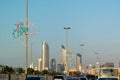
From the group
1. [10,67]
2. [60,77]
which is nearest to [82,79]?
[60,77]

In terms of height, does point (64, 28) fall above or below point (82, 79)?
above

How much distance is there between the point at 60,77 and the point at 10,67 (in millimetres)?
31935

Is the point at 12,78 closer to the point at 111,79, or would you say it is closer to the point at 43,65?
the point at 111,79

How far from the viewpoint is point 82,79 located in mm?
47594

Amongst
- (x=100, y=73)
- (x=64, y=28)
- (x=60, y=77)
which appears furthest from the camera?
(x=64, y=28)

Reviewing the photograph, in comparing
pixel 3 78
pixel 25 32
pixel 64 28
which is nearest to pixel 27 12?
pixel 25 32

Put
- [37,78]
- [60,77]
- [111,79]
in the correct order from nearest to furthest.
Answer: [111,79]
[37,78]
[60,77]

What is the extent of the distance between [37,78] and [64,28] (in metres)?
45.6

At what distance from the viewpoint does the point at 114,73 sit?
3534cm

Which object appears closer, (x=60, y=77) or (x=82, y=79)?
(x=60, y=77)

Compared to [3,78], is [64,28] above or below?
above

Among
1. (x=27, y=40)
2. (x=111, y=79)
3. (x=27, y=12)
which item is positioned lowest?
(x=111, y=79)

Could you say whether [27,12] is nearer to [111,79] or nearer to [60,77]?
[60,77]

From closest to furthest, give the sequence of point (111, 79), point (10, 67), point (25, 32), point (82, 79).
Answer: point (111, 79)
point (25, 32)
point (82, 79)
point (10, 67)
